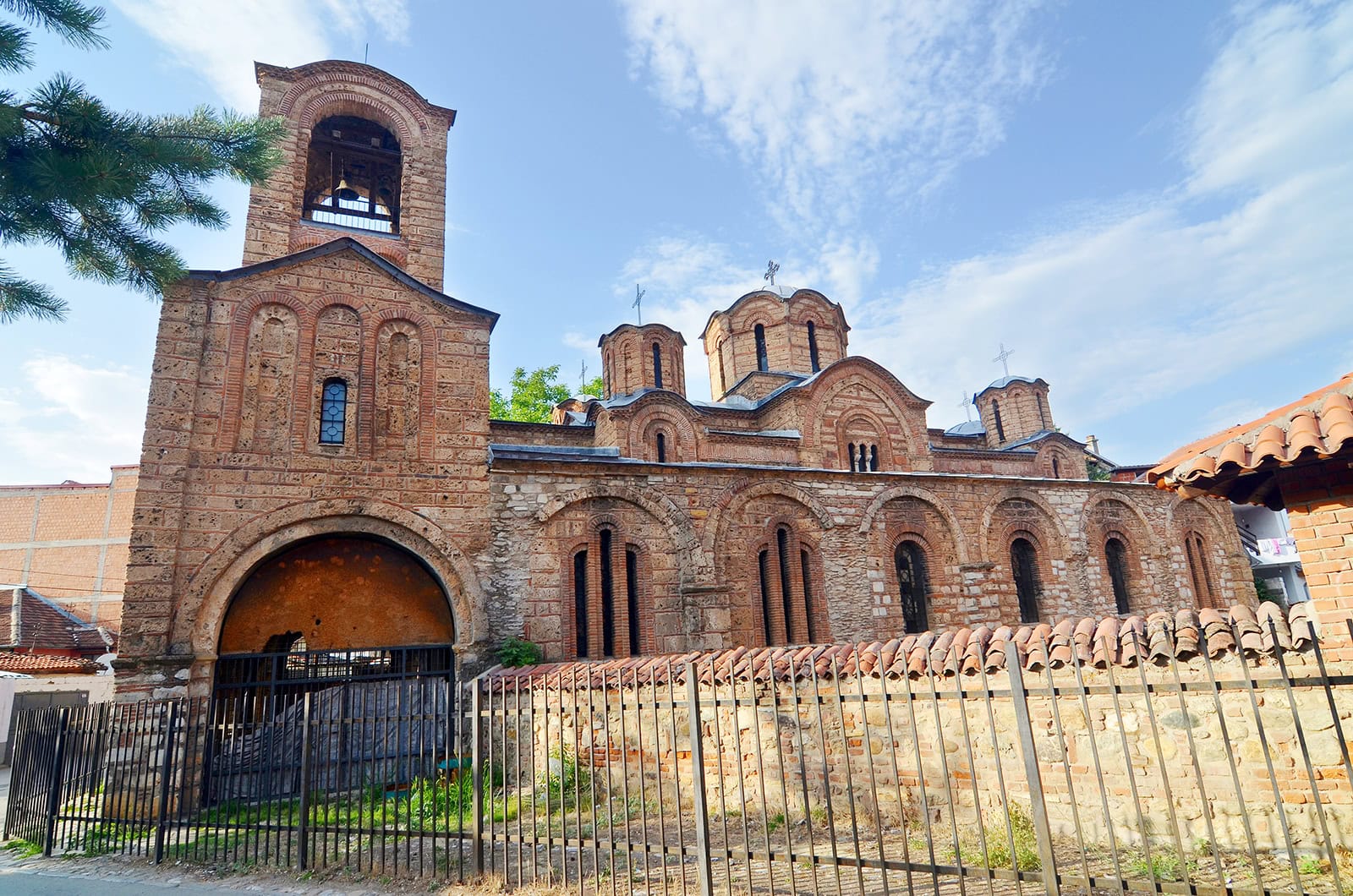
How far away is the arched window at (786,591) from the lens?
12.0 metres

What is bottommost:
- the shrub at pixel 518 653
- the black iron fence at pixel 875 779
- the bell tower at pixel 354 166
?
the black iron fence at pixel 875 779

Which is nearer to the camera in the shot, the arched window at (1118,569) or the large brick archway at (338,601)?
the large brick archway at (338,601)

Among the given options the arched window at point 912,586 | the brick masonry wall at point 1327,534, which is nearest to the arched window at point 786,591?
the arched window at point 912,586

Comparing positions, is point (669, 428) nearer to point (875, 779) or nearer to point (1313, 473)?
point (875, 779)

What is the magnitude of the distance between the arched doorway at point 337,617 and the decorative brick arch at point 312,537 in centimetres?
29

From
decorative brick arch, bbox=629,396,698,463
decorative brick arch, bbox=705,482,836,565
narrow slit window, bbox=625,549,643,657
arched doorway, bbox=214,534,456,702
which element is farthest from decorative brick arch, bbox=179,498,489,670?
decorative brick arch, bbox=629,396,698,463

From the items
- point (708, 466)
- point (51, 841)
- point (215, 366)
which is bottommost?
point (51, 841)

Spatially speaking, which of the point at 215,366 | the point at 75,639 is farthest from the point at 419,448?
the point at 75,639

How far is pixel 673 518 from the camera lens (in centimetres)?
1155

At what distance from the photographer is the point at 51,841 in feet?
22.9

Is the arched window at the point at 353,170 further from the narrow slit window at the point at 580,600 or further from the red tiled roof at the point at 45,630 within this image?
the red tiled roof at the point at 45,630

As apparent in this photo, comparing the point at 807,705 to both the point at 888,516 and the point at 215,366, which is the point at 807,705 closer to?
the point at 888,516

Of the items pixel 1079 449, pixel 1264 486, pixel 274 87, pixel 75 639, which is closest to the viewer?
pixel 1264 486

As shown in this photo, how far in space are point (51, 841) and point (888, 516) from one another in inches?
480
